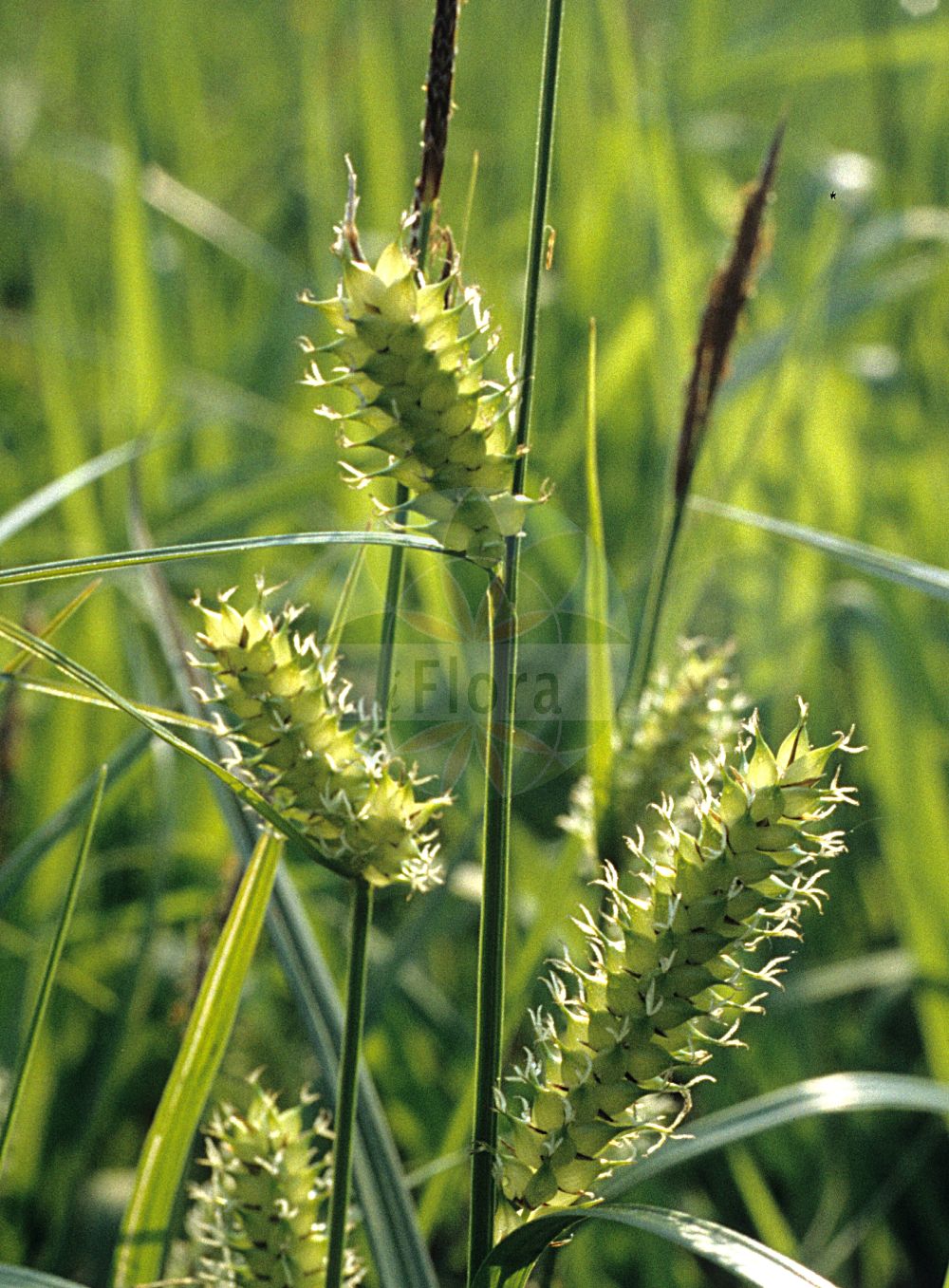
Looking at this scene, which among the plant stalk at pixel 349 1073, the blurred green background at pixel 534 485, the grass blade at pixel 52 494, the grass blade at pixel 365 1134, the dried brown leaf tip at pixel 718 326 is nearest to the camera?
the plant stalk at pixel 349 1073

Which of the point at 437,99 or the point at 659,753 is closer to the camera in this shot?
the point at 437,99

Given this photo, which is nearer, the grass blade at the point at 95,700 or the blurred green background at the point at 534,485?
the grass blade at the point at 95,700

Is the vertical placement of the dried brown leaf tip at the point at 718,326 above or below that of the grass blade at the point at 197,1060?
above

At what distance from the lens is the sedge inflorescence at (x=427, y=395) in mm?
489

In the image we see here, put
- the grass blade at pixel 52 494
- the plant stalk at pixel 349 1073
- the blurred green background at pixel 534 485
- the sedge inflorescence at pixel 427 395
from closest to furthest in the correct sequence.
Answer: the sedge inflorescence at pixel 427 395
the plant stalk at pixel 349 1073
the grass blade at pixel 52 494
the blurred green background at pixel 534 485

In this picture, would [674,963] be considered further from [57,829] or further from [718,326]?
Answer: [57,829]

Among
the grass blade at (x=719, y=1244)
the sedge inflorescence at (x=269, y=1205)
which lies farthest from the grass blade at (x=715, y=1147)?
the sedge inflorescence at (x=269, y=1205)

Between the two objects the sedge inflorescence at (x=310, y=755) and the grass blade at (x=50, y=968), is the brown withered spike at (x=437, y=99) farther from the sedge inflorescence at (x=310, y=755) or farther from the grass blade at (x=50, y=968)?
the grass blade at (x=50, y=968)

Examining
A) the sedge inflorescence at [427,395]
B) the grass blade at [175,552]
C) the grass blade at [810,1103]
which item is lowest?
the grass blade at [810,1103]

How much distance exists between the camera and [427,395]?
1.65 ft

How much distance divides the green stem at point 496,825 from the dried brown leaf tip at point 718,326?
1.08ft

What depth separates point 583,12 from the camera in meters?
2.50

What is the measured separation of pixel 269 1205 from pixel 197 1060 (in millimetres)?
81
